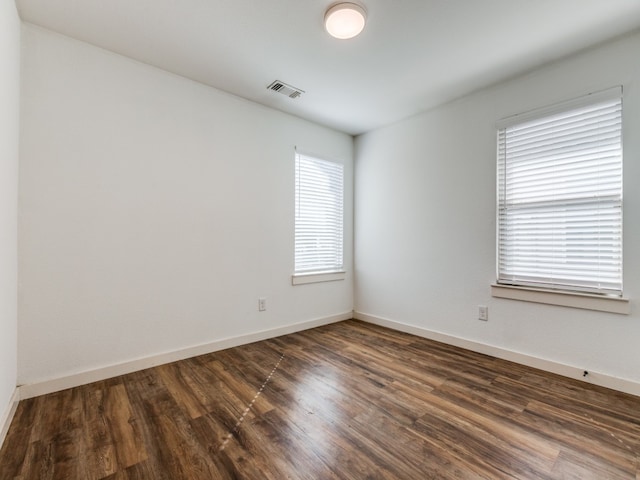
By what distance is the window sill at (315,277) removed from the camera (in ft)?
11.5

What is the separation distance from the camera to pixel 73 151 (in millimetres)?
2168

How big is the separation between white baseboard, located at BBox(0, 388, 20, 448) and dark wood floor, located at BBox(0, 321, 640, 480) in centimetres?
3

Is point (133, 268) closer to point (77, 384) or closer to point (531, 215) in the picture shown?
point (77, 384)

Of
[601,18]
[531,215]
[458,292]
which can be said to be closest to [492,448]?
[458,292]

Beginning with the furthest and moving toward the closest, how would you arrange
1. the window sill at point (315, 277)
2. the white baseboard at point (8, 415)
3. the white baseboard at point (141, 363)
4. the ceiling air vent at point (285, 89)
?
the window sill at point (315, 277)
the ceiling air vent at point (285, 89)
the white baseboard at point (141, 363)
the white baseboard at point (8, 415)

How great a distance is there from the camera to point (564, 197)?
7.78 feet

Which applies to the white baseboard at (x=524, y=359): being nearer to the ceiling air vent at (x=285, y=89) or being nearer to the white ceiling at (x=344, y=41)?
the white ceiling at (x=344, y=41)

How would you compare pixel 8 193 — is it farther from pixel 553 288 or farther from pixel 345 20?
pixel 553 288

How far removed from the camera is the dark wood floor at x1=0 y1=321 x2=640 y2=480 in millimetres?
1405

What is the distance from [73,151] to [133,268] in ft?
3.12

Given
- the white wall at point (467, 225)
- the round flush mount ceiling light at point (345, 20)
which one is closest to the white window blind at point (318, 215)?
the white wall at point (467, 225)

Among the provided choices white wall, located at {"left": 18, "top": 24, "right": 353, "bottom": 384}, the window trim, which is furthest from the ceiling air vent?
the window trim

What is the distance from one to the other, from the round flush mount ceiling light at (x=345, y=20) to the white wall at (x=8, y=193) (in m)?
1.78

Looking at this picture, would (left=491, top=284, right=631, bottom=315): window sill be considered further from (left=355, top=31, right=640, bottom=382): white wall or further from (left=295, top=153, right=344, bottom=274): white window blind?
(left=295, top=153, right=344, bottom=274): white window blind
